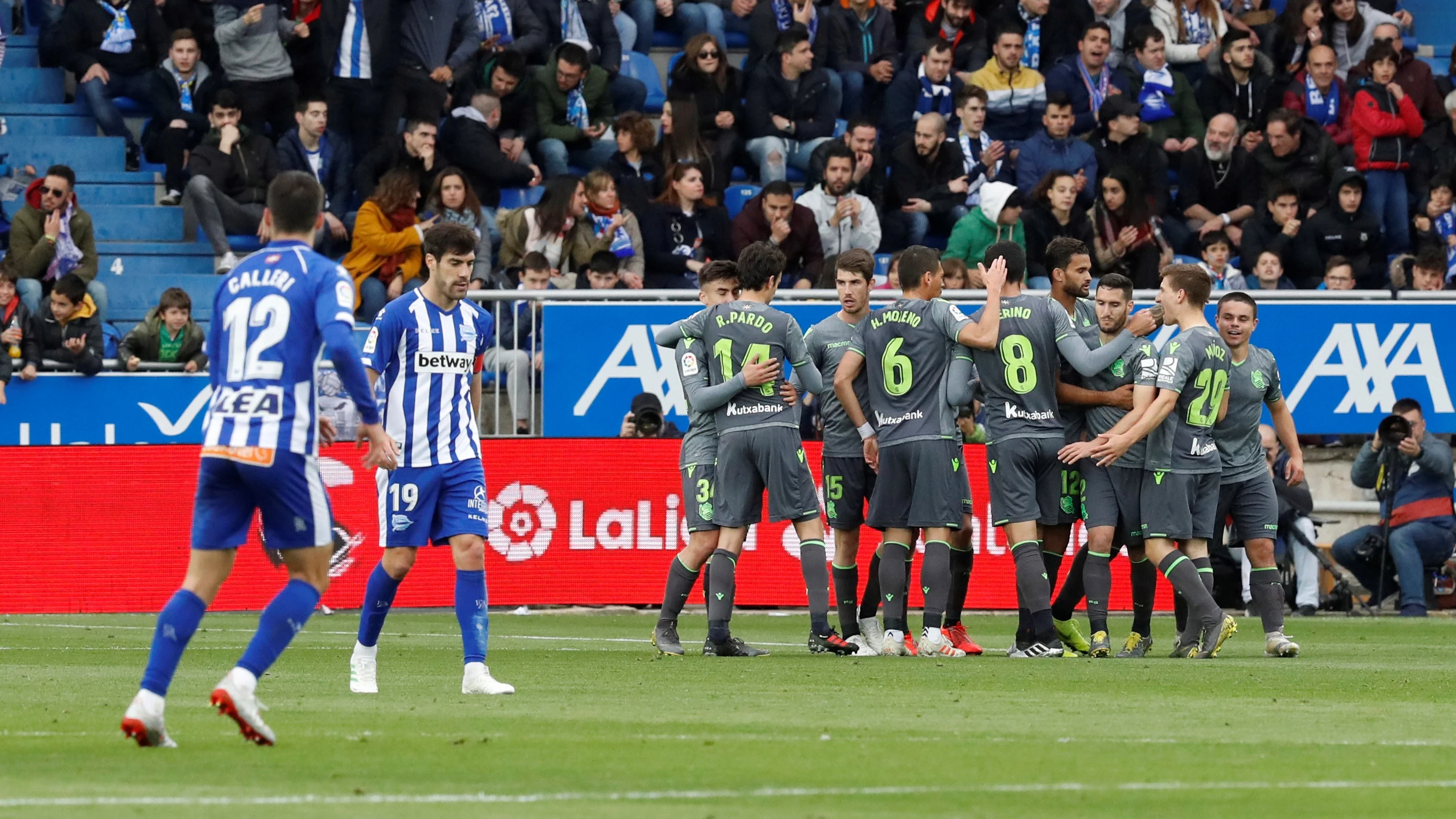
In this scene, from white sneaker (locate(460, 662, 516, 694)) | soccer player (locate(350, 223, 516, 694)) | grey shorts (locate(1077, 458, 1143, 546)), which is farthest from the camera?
grey shorts (locate(1077, 458, 1143, 546))

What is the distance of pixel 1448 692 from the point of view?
936 cm

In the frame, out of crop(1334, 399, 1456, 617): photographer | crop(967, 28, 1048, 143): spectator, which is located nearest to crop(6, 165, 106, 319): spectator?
crop(967, 28, 1048, 143): spectator

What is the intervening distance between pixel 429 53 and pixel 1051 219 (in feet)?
21.6

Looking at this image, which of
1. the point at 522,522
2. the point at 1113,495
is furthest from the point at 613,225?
the point at 1113,495

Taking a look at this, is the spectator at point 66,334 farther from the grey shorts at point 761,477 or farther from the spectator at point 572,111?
the grey shorts at point 761,477

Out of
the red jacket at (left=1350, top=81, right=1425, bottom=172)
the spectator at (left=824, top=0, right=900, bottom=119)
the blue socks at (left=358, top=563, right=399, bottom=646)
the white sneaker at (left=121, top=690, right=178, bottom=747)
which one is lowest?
the white sneaker at (left=121, top=690, right=178, bottom=747)

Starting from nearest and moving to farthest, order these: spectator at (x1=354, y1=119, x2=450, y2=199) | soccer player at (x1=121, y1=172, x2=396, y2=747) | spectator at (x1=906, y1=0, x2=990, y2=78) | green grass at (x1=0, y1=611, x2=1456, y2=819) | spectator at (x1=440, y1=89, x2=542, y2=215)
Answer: green grass at (x1=0, y1=611, x2=1456, y2=819) < soccer player at (x1=121, y1=172, x2=396, y2=747) < spectator at (x1=354, y1=119, x2=450, y2=199) < spectator at (x1=440, y1=89, x2=542, y2=215) < spectator at (x1=906, y1=0, x2=990, y2=78)

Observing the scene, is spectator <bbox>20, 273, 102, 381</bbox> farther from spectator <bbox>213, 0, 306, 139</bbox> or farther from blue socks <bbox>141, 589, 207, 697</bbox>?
blue socks <bbox>141, 589, 207, 697</bbox>

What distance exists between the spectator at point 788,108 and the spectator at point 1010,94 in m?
1.72

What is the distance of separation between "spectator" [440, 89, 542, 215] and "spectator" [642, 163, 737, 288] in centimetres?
163

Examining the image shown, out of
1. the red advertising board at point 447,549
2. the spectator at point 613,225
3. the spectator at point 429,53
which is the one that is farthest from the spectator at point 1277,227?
the spectator at point 429,53

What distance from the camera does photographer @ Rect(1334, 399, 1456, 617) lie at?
17.0 meters

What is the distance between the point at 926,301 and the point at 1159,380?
147 centimetres

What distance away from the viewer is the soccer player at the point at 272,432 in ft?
23.4
